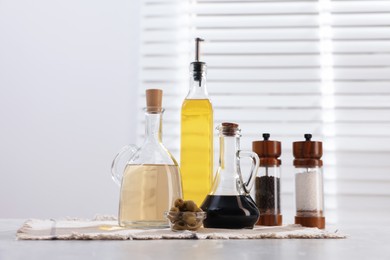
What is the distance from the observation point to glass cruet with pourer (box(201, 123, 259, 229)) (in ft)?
3.04

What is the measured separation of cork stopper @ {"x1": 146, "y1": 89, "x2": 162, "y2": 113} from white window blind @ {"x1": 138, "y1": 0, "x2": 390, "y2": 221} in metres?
1.07

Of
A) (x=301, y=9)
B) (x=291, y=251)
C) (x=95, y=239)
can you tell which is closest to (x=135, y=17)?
(x=301, y=9)

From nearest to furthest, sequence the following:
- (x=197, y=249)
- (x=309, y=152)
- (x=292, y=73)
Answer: (x=197, y=249), (x=309, y=152), (x=292, y=73)

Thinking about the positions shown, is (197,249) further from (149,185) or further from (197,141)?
(197,141)

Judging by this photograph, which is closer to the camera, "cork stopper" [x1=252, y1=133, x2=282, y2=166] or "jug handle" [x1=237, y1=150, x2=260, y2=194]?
"jug handle" [x1=237, y1=150, x2=260, y2=194]

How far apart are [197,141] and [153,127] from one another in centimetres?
11

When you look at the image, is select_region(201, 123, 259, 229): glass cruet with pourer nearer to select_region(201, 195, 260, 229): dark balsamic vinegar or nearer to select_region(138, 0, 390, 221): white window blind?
select_region(201, 195, 260, 229): dark balsamic vinegar

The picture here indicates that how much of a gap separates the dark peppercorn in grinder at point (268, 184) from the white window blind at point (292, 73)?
0.92 meters

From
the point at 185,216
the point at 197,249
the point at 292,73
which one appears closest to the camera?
the point at 197,249

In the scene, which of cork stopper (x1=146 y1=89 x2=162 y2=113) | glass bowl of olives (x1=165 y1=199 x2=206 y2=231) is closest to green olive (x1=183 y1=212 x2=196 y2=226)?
glass bowl of olives (x1=165 y1=199 x2=206 y2=231)

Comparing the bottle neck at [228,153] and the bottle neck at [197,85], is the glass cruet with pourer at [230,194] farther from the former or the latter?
the bottle neck at [197,85]

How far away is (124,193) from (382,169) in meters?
1.34

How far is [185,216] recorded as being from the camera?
2.79 ft

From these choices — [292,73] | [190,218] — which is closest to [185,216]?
[190,218]
